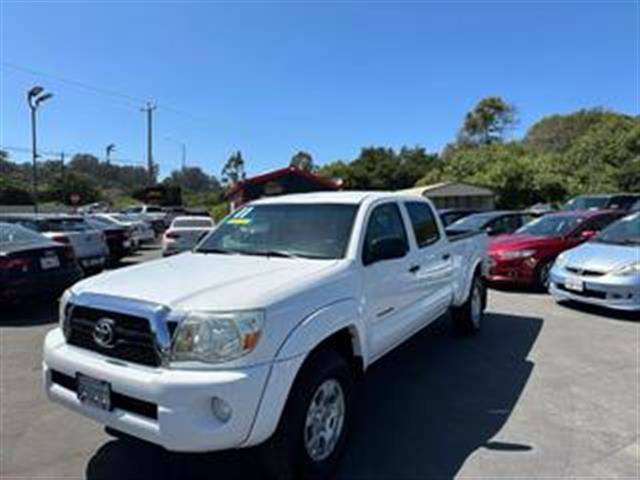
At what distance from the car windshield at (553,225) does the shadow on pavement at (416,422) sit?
5.21 meters

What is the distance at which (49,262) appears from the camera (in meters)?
9.25

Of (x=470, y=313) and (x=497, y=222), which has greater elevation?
A: (x=497, y=222)

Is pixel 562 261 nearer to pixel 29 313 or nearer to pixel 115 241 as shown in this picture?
pixel 29 313

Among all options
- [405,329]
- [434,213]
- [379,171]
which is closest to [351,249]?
[405,329]

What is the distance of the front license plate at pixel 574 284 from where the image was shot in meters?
9.05

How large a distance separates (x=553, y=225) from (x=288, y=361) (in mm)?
10130

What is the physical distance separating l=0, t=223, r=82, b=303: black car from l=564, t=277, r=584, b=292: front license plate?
771 cm

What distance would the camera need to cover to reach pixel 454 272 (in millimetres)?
6820

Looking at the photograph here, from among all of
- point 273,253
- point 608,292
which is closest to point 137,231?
point 608,292

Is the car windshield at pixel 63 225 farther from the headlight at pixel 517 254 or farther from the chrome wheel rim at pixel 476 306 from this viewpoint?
the chrome wheel rim at pixel 476 306

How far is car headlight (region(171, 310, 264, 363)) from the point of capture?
3326mm

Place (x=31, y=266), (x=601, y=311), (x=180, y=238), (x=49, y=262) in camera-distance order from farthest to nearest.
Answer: (x=180, y=238), (x=601, y=311), (x=49, y=262), (x=31, y=266)

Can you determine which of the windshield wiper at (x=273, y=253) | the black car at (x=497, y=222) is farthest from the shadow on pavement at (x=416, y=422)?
the black car at (x=497, y=222)

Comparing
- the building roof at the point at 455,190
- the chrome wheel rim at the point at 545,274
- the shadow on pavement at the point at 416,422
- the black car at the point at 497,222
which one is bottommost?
the shadow on pavement at the point at 416,422
